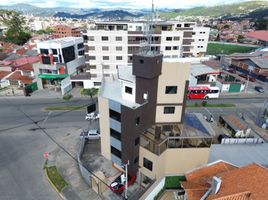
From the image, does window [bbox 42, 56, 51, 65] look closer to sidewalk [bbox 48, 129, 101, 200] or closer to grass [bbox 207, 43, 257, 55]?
sidewalk [bbox 48, 129, 101, 200]

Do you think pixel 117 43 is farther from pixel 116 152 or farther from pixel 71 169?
pixel 71 169

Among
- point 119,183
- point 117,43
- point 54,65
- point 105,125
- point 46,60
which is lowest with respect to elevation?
point 119,183

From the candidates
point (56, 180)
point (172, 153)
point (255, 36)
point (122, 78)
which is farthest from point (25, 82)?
point (255, 36)

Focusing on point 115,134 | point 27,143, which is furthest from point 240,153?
point 27,143

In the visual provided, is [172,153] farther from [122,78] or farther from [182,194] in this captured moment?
[122,78]

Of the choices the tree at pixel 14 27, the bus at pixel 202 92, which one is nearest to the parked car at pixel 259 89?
the bus at pixel 202 92

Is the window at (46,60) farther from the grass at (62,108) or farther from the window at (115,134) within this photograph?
the window at (115,134)
